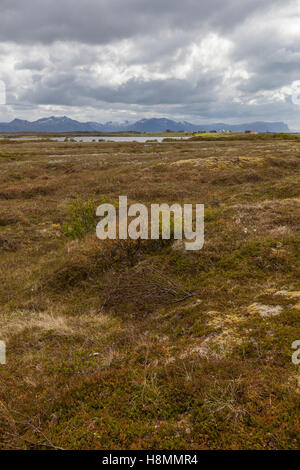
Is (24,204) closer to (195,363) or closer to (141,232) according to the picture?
(141,232)

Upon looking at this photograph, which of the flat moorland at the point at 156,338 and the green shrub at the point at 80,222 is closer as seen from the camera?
the flat moorland at the point at 156,338

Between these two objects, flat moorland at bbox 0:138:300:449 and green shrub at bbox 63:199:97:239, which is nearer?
flat moorland at bbox 0:138:300:449

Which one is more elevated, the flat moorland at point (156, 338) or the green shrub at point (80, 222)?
the green shrub at point (80, 222)

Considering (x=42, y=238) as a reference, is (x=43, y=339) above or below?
below

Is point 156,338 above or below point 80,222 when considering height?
below

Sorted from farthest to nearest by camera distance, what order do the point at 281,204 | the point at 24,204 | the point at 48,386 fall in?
the point at 24,204 < the point at 281,204 < the point at 48,386

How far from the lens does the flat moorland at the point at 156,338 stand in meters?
3.92

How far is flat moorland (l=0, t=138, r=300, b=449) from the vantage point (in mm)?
3920

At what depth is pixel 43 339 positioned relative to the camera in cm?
738

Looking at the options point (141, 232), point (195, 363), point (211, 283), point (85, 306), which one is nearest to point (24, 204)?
point (141, 232)

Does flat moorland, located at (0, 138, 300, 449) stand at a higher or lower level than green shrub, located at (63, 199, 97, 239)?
lower

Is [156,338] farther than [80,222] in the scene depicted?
No

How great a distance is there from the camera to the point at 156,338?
6590mm
